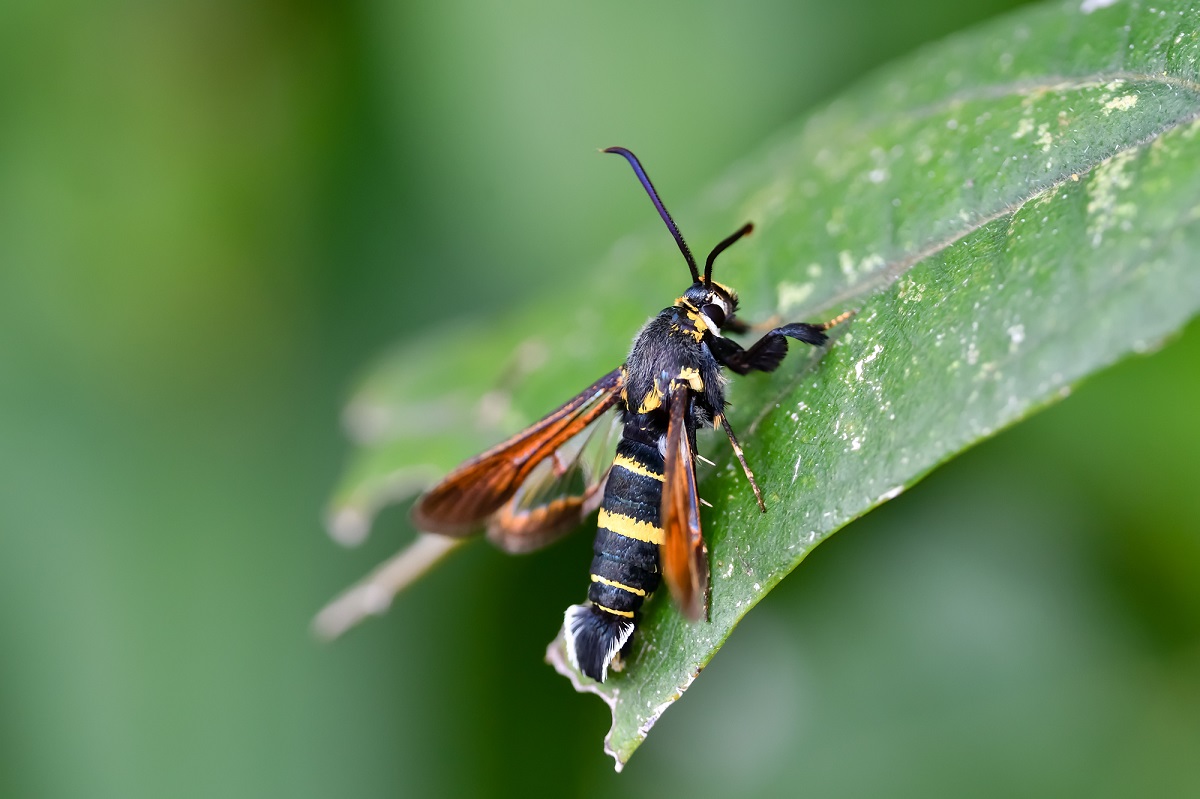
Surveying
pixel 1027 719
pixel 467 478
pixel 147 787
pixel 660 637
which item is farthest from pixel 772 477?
pixel 147 787

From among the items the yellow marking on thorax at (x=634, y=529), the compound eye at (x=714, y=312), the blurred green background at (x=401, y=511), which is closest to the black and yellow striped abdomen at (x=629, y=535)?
the yellow marking on thorax at (x=634, y=529)

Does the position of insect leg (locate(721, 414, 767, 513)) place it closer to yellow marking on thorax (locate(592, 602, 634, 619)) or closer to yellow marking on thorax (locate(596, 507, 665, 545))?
yellow marking on thorax (locate(596, 507, 665, 545))

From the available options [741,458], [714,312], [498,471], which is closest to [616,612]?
[741,458]

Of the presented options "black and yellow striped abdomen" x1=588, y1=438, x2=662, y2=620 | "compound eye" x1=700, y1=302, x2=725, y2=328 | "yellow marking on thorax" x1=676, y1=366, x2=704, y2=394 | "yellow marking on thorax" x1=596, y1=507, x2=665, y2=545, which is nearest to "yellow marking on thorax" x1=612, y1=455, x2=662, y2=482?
"black and yellow striped abdomen" x1=588, y1=438, x2=662, y2=620

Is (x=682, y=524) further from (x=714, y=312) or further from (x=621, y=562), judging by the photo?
(x=714, y=312)

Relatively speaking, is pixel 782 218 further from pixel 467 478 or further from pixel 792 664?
pixel 792 664

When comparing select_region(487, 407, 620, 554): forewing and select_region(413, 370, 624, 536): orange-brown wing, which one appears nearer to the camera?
select_region(413, 370, 624, 536): orange-brown wing

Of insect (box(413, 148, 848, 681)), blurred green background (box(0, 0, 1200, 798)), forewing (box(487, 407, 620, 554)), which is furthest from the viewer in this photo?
blurred green background (box(0, 0, 1200, 798))
